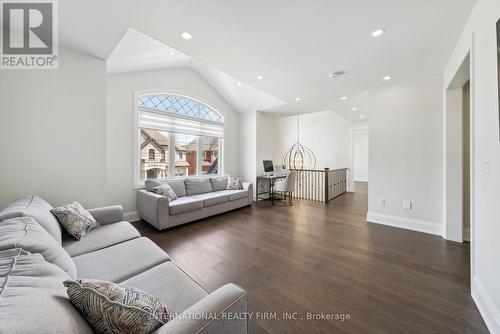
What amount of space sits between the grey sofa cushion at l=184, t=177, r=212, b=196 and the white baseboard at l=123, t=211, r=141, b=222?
42.5 inches

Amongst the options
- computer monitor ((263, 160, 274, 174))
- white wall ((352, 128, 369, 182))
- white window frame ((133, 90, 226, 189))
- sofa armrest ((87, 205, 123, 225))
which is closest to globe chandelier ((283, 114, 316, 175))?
computer monitor ((263, 160, 274, 174))

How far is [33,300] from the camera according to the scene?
632mm

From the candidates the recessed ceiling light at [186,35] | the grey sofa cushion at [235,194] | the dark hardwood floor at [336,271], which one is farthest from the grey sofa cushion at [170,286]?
the grey sofa cushion at [235,194]

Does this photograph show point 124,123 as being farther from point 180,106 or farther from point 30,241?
point 30,241

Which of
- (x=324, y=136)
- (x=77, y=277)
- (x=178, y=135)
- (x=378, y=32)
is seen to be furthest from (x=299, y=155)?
(x=77, y=277)

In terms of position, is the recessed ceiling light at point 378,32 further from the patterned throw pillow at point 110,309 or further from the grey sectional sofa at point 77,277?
the patterned throw pillow at point 110,309

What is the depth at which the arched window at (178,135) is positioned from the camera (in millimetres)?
4176

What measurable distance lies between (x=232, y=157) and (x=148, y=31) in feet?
13.3

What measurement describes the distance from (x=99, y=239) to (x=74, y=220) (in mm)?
352

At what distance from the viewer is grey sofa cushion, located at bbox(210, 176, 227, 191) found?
491 centimetres

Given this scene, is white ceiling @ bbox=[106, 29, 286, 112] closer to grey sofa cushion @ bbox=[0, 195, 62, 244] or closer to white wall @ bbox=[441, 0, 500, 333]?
grey sofa cushion @ bbox=[0, 195, 62, 244]

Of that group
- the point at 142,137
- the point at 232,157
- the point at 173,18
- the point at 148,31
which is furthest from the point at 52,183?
the point at 232,157

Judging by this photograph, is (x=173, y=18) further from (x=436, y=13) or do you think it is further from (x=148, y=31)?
(x=436, y=13)

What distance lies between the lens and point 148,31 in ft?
7.32
